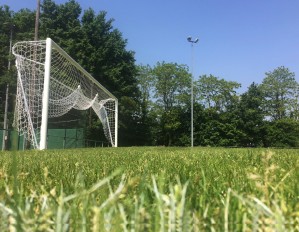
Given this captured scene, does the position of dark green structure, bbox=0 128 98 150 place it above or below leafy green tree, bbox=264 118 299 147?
below

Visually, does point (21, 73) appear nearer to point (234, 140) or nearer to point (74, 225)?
point (74, 225)

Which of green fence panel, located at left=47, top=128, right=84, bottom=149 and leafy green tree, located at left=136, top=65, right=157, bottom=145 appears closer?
green fence panel, located at left=47, top=128, right=84, bottom=149

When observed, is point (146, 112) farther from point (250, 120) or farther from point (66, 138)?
point (66, 138)

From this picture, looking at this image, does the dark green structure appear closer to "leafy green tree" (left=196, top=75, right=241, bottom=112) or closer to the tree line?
the tree line

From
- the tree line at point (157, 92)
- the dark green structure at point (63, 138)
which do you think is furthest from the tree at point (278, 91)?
the dark green structure at point (63, 138)

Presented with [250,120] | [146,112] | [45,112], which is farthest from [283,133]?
[45,112]

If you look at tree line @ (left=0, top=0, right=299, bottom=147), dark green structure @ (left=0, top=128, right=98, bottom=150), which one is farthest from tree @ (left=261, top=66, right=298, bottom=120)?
dark green structure @ (left=0, top=128, right=98, bottom=150)

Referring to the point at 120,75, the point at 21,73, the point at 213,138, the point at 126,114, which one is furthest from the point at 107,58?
the point at 21,73

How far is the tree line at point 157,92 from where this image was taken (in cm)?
3950

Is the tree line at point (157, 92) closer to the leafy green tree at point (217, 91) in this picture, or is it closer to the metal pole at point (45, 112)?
the leafy green tree at point (217, 91)

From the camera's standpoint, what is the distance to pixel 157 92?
191ft

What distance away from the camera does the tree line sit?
39500 mm

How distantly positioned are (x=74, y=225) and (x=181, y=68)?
2319 inches

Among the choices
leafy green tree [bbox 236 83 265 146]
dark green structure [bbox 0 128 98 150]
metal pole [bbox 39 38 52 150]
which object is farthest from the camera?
leafy green tree [bbox 236 83 265 146]
